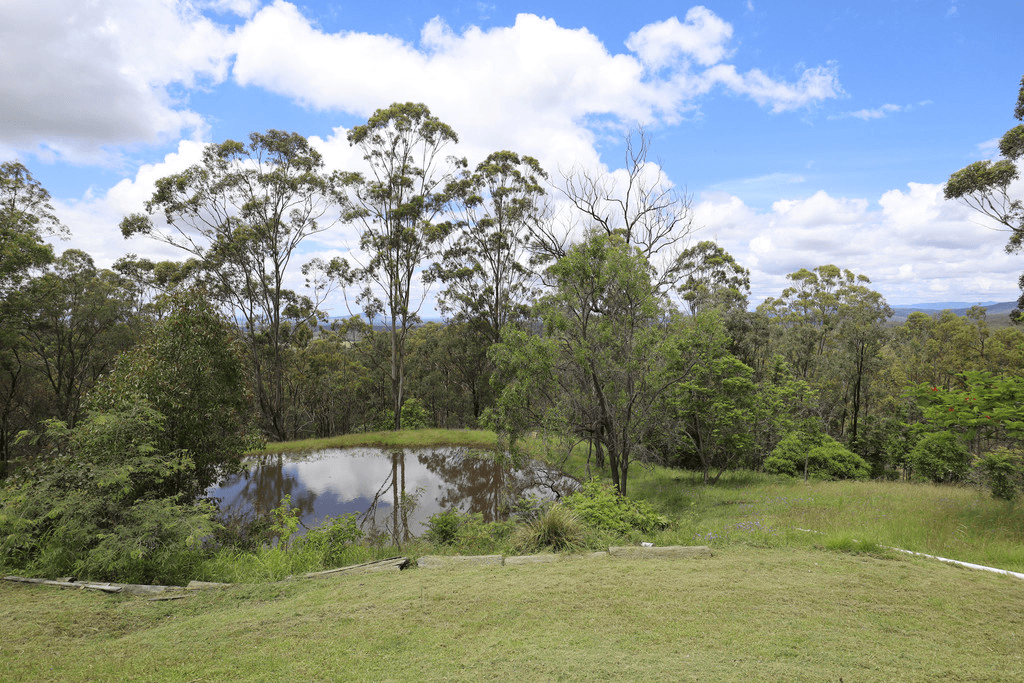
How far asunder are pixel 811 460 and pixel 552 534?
31.2ft

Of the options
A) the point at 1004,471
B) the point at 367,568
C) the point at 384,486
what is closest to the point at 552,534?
the point at 367,568

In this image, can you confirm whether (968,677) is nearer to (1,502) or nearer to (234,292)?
(1,502)

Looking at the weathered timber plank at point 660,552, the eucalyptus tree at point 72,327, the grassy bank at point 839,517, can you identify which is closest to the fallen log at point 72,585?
the grassy bank at point 839,517

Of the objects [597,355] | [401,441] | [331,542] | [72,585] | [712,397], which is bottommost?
[401,441]

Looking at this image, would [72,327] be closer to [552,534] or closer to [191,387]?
[191,387]

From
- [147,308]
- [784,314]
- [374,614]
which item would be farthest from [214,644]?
[784,314]

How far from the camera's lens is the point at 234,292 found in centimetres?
2347

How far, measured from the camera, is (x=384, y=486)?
14047mm

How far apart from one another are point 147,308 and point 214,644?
26845 millimetres

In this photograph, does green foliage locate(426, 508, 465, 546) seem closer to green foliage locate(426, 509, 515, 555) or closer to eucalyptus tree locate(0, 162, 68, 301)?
green foliage locate(426, 509, 515, 555)

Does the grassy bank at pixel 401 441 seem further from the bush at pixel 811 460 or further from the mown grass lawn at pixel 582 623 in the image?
the mown grass lawn at pixel 582 623

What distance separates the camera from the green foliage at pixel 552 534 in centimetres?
711

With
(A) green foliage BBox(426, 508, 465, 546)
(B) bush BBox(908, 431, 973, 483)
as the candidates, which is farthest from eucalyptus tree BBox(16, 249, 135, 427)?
(B) bush BBox(908, 431, 973, 483)

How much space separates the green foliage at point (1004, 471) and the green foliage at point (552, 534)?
22.1 feet
